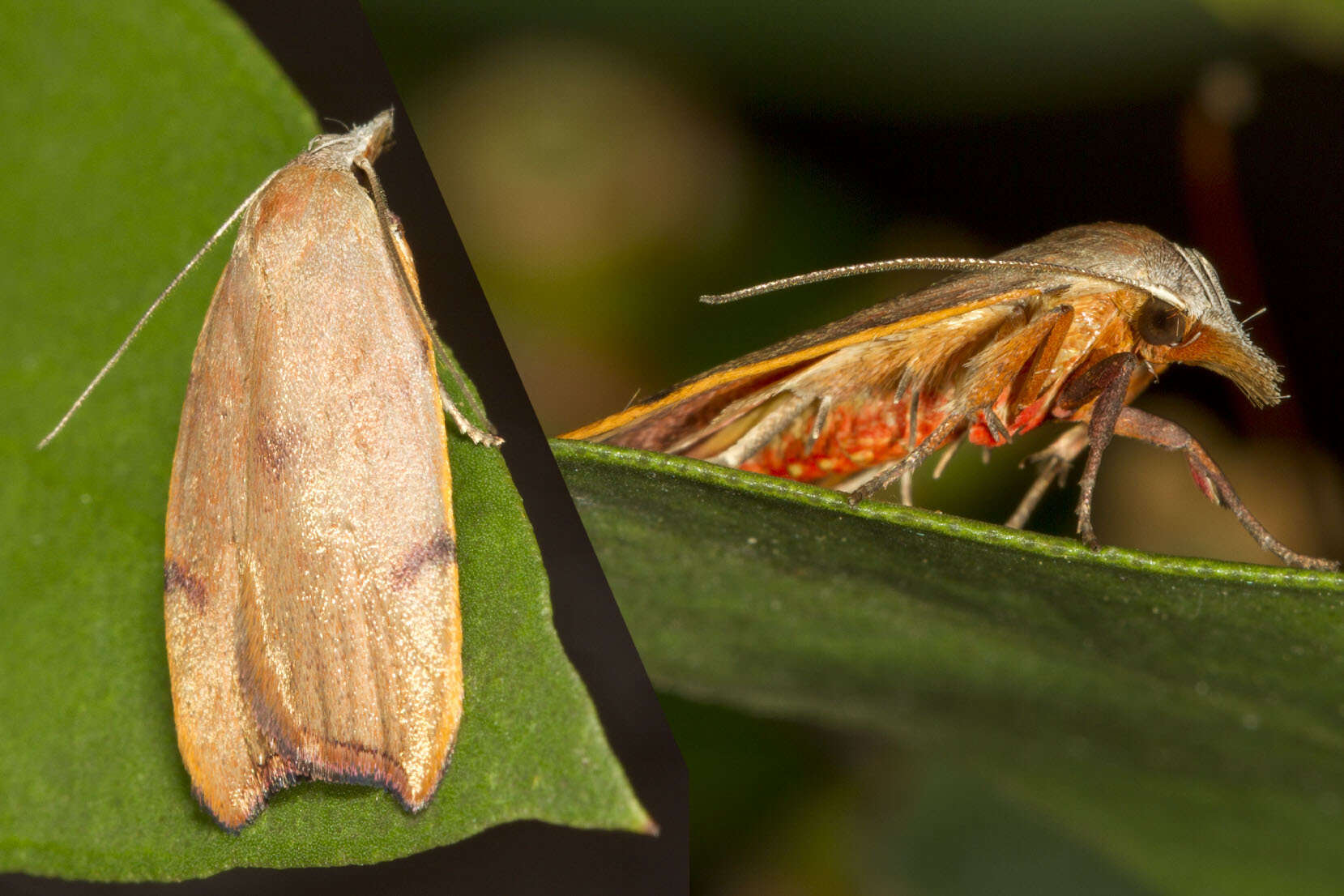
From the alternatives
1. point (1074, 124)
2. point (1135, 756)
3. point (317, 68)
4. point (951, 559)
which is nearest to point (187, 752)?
point (317, 68)

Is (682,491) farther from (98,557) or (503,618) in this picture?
(98,557)

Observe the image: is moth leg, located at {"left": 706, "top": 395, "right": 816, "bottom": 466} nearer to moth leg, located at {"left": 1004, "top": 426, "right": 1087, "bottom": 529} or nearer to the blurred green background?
the blurred green background

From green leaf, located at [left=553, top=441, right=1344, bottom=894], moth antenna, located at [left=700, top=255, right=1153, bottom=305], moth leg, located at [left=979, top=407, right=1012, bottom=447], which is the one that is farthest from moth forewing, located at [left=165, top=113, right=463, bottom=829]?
moth leg, located at [left=979, top=407, right=1012, bottom=447]

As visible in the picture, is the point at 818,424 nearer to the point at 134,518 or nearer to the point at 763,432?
the point at 763,432

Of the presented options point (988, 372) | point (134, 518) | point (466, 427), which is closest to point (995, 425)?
point (988, 372)

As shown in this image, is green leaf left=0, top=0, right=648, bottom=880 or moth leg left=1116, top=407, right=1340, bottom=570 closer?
green leaf left=0, top=0, right=648, bottom=880

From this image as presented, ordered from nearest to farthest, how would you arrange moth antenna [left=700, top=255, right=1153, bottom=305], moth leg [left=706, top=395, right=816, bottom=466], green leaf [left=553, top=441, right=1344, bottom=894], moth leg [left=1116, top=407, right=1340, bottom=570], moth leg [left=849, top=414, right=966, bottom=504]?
green leaf [left=553, top=441, right=1344, bottom=894] < moth antenna [left=700, top=255, right=1153, bottom=305] < moth leg [left=849, top=414, right=966, bottom=504] < moth leg [left=1116, top=407, right=1340, bottom=570] < moth leg [left=706, top=395, right=816, bottom=466]
